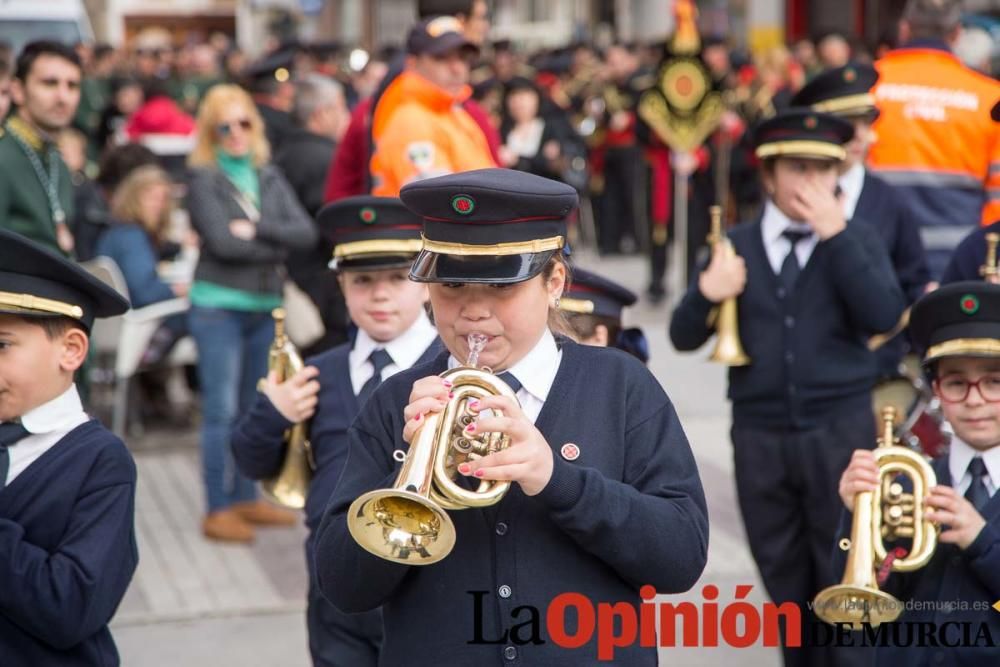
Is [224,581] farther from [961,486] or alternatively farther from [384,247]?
[961,486]

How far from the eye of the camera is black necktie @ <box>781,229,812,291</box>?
17.0ft

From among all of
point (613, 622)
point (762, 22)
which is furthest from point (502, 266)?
point (762, 22)

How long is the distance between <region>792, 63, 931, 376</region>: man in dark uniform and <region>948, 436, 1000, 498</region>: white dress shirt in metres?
1.64

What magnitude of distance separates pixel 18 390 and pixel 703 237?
35.1ft

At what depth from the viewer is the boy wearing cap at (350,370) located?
14.2 feet

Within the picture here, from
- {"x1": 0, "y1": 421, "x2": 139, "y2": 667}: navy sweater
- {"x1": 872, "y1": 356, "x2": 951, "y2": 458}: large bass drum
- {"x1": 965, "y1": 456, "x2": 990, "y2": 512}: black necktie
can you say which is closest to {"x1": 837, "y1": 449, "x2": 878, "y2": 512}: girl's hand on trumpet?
{"x1": 965, "y1": 456, "x2": 990, "y2": 512}: black necktie

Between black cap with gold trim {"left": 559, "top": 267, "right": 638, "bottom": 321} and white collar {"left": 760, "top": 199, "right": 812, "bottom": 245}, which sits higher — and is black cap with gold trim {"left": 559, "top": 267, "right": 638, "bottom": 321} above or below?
below

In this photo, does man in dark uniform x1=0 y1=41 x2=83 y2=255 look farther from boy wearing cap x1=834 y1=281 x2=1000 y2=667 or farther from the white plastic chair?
boy wearing cap x1=834 y1=281 x2=1000 y2=667

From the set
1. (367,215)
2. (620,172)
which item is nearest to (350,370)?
(367,215)

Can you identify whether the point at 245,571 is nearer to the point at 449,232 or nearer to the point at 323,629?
the point at 323,629

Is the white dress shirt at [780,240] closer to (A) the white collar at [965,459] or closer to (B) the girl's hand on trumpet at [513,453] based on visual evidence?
(A) the white collar at [965,459]

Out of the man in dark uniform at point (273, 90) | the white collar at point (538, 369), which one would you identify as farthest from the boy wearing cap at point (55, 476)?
the man in dark uniform at point (273, 90)

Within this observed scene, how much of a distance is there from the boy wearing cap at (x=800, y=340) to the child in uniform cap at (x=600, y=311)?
1.47 feet

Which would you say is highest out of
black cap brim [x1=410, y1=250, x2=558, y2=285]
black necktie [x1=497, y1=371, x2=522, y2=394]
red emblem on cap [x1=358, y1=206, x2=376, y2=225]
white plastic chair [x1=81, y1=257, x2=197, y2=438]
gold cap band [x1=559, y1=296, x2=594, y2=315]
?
black cap brim [x1=410, y1=250, x2=558, y2=285]
